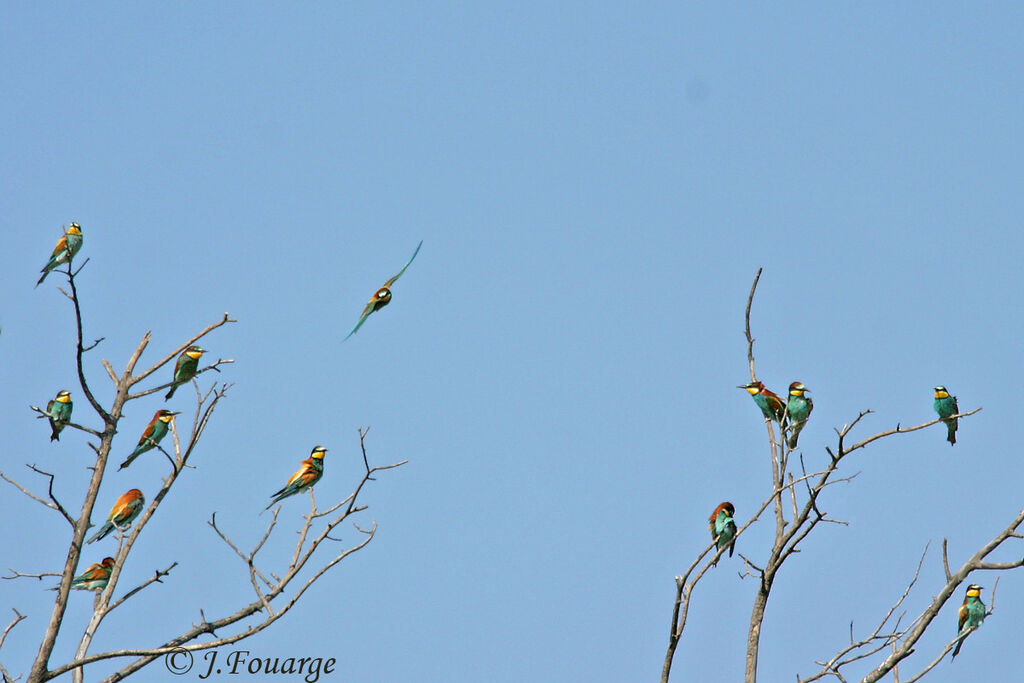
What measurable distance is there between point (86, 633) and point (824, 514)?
3.05m

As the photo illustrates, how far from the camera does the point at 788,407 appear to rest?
21.0ft

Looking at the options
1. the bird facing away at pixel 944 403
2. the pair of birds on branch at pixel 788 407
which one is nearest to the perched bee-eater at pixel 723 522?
the pair of birds on branch at pixel 788 407

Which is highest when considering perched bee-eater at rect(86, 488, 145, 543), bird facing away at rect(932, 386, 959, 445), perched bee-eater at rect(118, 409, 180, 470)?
bird facing away at rect(932, 386, 959, 445)

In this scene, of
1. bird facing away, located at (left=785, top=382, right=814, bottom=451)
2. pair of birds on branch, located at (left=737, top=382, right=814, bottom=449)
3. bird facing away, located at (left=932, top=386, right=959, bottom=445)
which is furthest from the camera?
bird facing away, located at (left=932, top=386, right=959, bottom=445)

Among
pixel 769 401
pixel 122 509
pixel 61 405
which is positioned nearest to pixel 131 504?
pixel 122 509

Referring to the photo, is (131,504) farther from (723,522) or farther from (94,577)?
(723,522)

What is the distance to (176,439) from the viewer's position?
188 inches

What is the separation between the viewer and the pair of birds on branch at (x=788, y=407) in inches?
219

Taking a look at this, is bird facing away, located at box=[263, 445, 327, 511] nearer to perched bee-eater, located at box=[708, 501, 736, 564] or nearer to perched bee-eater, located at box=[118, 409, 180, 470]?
perched bee-eater, located at box=[118, 409, 180, 470]

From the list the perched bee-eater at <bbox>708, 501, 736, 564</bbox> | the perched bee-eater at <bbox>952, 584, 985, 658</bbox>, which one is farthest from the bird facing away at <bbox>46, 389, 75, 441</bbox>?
the perched bee-eater at <bbox>952, 584, 985, 658</bbox>

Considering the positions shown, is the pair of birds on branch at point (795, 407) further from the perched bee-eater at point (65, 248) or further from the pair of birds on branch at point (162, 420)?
the perched bee-eater at point (65, 248)

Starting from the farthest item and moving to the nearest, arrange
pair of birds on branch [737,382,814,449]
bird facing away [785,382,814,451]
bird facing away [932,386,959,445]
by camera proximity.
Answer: bird facing away [932,386,959,445], bird facing away [785,382,814,451], pair of birds on branch [737,382,814,449]

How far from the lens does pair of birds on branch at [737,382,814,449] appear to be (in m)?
5.56

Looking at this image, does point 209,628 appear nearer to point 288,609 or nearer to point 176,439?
point 288,609
